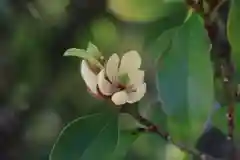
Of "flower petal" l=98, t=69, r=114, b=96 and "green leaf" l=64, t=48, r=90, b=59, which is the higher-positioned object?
"green leaf" l=64, t=48, r=90, b=59

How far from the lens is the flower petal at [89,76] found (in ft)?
2.71

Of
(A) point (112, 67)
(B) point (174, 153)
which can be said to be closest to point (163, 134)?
(B) point (174, 153)

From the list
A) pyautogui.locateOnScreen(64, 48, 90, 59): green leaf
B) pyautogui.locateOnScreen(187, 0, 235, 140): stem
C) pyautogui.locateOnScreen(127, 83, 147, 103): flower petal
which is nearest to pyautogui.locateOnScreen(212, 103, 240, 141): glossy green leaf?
pyautogui.locateOnScreen(187, 0, 235, 140): stem

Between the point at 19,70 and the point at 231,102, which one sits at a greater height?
the point at 19,70

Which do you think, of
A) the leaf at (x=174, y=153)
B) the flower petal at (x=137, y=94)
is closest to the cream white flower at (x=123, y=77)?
the flower petal at (x=137, y=94)

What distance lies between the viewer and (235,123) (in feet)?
2.75

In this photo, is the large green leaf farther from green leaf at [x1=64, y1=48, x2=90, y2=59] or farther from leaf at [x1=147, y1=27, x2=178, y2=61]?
green leaf at [x1=64, y1=48, x2=90, y2=59]

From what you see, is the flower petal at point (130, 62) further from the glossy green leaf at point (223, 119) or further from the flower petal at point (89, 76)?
the glossy green leaf at point (223, 119)

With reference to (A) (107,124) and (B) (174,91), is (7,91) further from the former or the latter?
(B) (174,91)

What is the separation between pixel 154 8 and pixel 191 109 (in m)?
0.17

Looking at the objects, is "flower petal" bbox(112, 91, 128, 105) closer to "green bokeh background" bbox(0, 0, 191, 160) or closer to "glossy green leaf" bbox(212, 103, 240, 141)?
"green bokeh background" bbox(0, 0, 191, 160)

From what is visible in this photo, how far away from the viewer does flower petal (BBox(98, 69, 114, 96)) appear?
81 centimetres

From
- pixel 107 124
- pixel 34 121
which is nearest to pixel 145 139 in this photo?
pixel 107 124

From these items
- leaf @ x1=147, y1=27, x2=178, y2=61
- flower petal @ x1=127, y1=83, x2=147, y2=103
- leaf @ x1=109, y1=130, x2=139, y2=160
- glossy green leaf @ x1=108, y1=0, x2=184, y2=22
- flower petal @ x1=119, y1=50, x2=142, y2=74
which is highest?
glossy green leaf @ x1=108, y1=0, x2=184, y2=22
